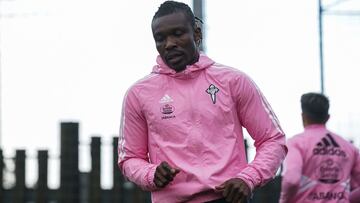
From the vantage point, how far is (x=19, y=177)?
13383 millimetres

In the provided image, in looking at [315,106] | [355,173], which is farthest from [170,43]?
[355,173]

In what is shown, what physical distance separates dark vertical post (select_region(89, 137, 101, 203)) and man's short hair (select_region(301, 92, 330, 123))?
5.74 metres

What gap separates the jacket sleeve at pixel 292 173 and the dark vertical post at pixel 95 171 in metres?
5.94

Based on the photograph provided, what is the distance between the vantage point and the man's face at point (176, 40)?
162 inches

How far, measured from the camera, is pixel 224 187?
3.93 meters

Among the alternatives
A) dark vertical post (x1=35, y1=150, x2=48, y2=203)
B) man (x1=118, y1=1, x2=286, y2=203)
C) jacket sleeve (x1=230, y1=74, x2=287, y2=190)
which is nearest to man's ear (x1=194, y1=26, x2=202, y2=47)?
man (x1=118, y1=1, x2=286, y2=203)

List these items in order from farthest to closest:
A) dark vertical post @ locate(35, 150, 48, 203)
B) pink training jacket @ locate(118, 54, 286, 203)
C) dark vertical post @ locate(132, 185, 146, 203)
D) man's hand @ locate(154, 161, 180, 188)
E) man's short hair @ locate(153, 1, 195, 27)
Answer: dark vertical post @ locate(35, 150, 48, 203) → dark vertical post @ locate(132, 185, 146, 203) → man's short hair @ locate(153, 1, 195, 27) → pink training jacket @ locate(118, 54, 286, 203) → man's hand @ locate(154, 161, 180, 188)

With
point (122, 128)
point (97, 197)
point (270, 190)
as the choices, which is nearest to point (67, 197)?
point (97, 197)

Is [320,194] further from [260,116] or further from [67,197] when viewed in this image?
[67,197]

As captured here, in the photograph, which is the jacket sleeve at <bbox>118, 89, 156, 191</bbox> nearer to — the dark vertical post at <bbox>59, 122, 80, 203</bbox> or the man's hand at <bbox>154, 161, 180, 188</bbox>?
the man's hand at <bbox>154, 161, 180, 188</bbox>

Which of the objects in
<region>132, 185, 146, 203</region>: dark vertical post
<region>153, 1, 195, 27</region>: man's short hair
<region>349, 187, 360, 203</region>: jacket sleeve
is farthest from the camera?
<region>132, 185, 146, 203</region>: dark vertical post

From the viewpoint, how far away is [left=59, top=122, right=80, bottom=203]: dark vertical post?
12.4 m

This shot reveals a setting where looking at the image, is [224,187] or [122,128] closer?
[224,187]

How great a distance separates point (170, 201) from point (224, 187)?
28 centimetres
